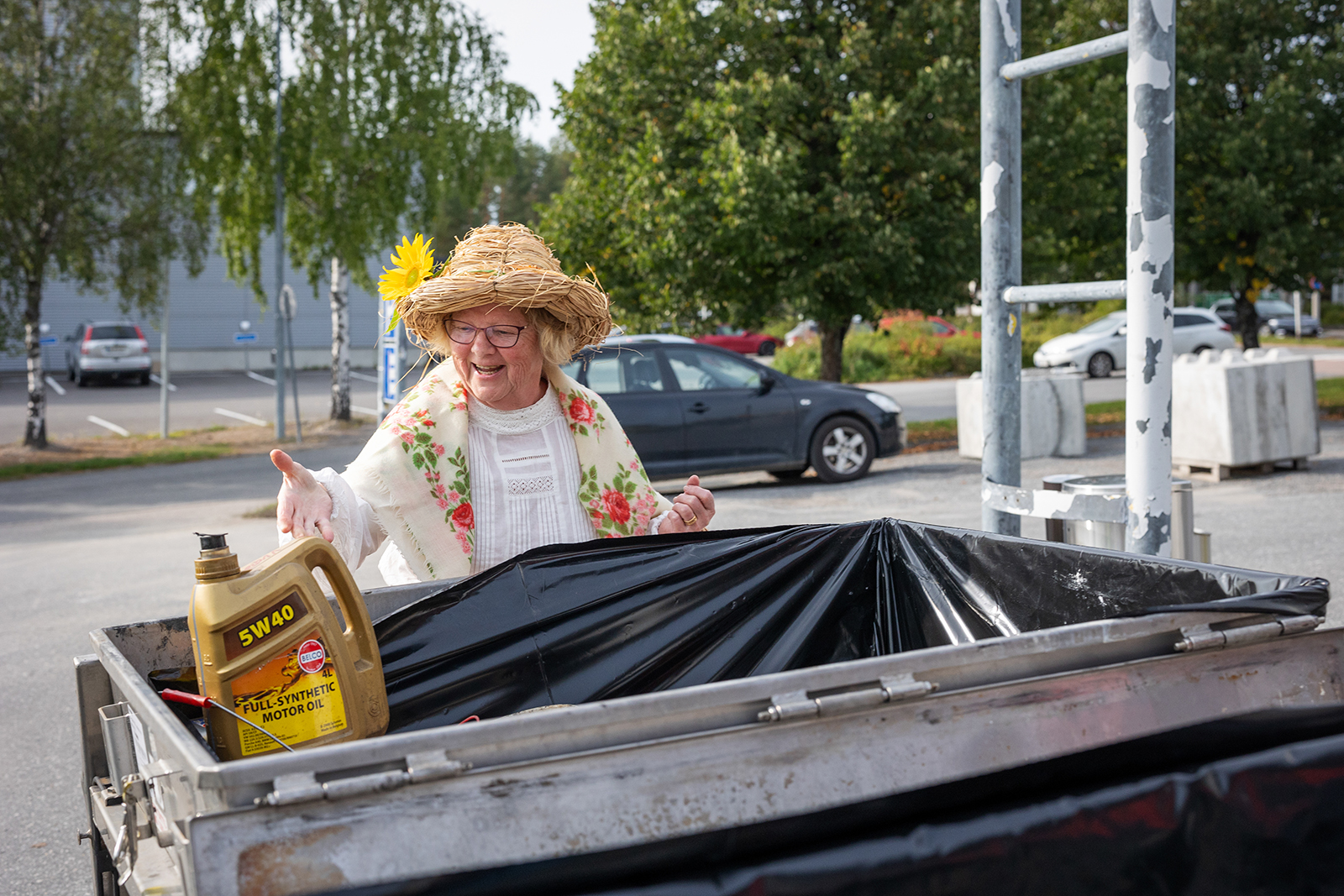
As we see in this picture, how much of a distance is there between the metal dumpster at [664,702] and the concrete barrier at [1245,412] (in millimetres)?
10001

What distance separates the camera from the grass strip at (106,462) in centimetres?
1676

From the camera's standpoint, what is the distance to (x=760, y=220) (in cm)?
1383

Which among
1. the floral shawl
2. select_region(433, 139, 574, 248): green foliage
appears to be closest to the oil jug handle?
the floral shawl

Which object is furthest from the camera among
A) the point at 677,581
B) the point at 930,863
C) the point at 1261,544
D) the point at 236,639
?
the point at 1261,544

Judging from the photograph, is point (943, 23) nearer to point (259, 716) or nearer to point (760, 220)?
point (760, 220)

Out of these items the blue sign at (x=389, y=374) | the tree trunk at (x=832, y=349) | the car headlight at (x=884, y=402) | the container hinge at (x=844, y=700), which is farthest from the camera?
the tree trunk at (x=832, y=349)

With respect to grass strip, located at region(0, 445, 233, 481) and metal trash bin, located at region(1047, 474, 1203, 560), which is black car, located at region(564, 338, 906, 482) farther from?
grass strip, located at region(0, 445, 233, 481)

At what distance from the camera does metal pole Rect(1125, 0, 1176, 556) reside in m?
3.07

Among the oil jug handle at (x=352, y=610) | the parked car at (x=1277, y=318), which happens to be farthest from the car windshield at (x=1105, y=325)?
the oil jug handle at (x=352, y=610)

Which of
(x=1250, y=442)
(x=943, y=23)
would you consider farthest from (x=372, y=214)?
(x=1250, y=442)

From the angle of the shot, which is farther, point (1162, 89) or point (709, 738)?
point (1162, 89)

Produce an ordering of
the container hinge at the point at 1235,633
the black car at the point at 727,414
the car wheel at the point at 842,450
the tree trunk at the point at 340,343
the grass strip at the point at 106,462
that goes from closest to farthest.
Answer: the container hinge at the point at 1235,633
the black car at the point at 727,414
the car wheel at the point at 842,450
the grass strip at the point at 106,462
the tree trunk at the point at 340,343

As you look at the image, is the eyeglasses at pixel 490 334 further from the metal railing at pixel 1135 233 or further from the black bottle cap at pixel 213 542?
the metal railing at pixel 1135 233

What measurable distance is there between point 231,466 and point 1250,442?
13.6 metres
